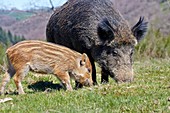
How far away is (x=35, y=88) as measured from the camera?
10539 mm

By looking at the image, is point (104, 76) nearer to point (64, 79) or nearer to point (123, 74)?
point (123, 74)

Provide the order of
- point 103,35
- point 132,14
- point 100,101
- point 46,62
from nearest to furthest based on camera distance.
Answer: point 100,101 < point 46,62 < point 103,35 < point 132,14

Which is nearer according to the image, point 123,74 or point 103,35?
point 123,74

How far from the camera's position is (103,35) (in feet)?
35.0

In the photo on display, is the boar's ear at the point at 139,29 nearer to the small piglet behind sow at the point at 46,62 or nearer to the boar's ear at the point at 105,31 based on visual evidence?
the boar's ear at the point at 105,31

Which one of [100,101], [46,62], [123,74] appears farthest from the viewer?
[123,74]

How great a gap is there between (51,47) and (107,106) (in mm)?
2645

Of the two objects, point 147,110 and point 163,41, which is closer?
point 147,110

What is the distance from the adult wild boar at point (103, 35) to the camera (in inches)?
406

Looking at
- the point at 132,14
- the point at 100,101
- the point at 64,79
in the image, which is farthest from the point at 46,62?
the point at 132,14

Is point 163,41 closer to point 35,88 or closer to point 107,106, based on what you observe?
point 35,88

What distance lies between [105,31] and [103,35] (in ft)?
0.65

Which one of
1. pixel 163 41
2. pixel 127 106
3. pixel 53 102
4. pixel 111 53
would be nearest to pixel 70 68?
pixel 111 53

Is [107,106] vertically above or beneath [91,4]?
beneath
